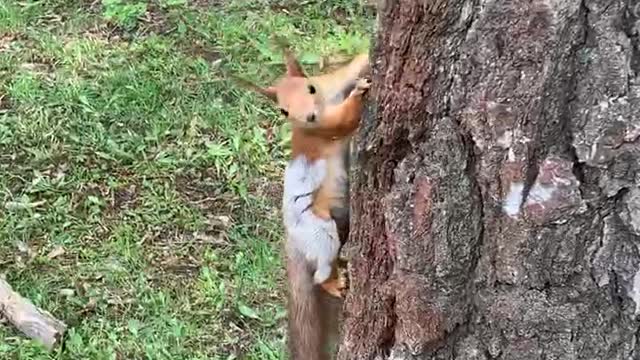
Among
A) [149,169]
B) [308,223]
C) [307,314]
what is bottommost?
[149,169]

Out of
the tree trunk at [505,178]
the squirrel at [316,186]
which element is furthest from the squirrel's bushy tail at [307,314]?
the tree trunk at [505,178]

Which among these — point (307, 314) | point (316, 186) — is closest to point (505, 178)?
point (316, 186)

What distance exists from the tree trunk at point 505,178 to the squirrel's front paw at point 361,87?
0.14ft

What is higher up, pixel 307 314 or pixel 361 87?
pixel 361 87

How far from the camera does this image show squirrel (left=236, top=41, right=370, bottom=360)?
58.5 inches

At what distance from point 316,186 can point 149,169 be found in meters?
2.06

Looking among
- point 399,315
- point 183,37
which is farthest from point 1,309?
point 399,315

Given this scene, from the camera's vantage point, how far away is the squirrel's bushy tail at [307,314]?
1657 millimetres

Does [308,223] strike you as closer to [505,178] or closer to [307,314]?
[307,314]

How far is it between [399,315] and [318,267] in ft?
0.70

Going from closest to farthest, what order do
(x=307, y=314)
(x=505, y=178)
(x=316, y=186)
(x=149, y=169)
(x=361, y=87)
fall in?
(x=505, y=178) < (x=361, y=87) < (x=316, y=186) < (x=307, y=314) < (x=149, y=169)

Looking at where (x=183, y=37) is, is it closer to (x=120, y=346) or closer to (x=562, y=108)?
(x=120, y=346)

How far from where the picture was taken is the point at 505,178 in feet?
4.12

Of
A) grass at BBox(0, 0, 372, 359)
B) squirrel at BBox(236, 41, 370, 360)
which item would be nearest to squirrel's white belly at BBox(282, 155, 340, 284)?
squirrel at BBox(236, 41, 370, 360)
